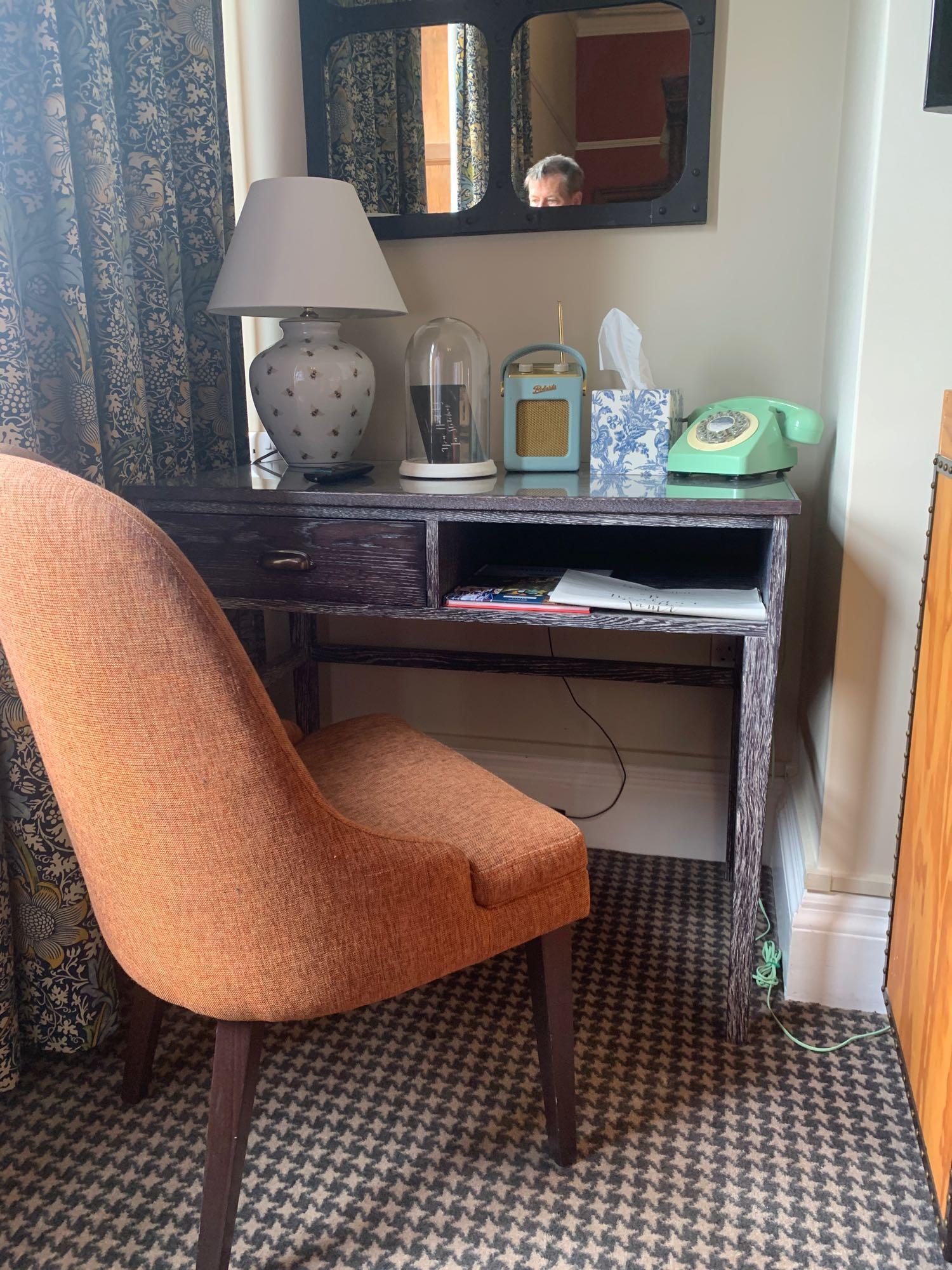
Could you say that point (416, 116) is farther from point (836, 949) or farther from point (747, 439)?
point (836, 949)

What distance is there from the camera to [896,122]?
3.99 feet

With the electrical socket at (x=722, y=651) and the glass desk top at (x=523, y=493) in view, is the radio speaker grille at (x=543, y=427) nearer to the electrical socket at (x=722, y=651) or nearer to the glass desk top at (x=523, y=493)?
the glass desk top at (x=523, y=493)

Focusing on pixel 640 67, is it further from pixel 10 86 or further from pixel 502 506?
pixel 10 86

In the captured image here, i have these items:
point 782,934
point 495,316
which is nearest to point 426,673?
point 495,316

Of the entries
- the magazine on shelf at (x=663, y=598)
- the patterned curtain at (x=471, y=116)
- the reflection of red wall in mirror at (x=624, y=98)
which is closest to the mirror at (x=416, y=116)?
the patterned curtain at (x=471, y=116)

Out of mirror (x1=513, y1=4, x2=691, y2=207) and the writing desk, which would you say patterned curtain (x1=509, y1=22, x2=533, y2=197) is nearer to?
mirror (x1=513, y1=4, x2=691, y2=207)

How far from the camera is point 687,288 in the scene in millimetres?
1746

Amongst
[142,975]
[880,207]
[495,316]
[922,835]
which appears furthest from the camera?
[495,316]

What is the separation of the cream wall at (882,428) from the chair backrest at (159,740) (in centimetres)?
85

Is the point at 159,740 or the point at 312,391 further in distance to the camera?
the point at 312,391

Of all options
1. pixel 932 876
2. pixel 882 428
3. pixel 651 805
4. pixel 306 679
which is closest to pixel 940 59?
pixel 882 428

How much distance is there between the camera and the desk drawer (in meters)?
1.35

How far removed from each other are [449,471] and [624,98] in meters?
0.77

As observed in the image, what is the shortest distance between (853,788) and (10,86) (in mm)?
1466
